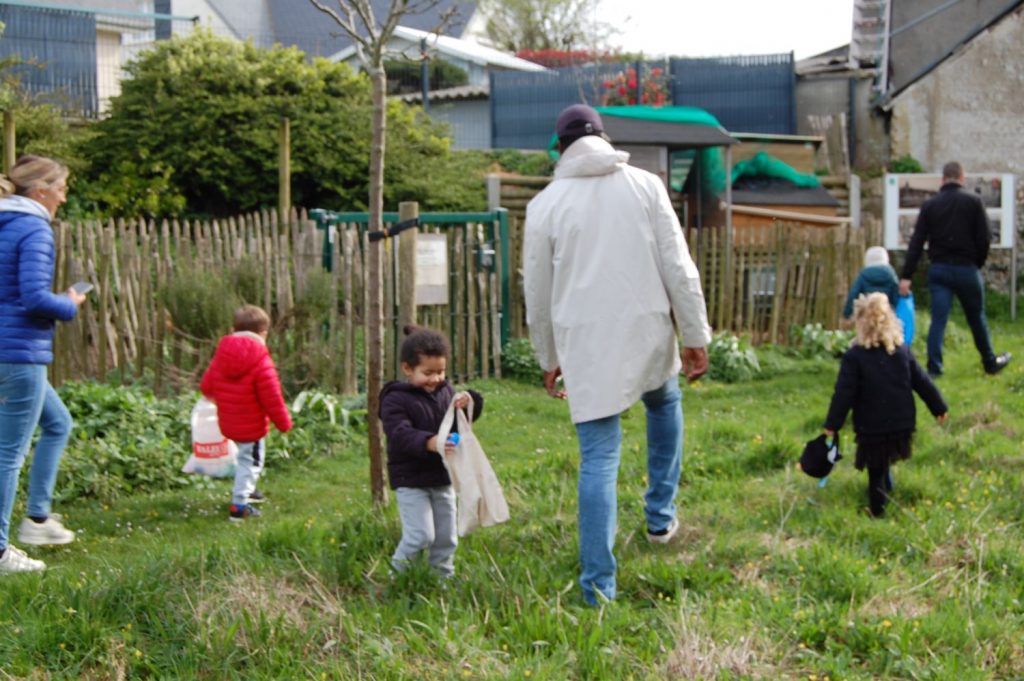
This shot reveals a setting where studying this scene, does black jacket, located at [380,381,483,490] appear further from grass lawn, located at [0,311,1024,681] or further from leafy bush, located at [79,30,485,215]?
leafy bush, located at [79,30,485,215]

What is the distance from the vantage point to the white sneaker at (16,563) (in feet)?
17.0

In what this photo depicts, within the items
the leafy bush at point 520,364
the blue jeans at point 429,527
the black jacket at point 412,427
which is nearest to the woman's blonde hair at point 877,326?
the black jacket at point 412,427

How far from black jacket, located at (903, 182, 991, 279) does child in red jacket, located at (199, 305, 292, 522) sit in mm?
5629

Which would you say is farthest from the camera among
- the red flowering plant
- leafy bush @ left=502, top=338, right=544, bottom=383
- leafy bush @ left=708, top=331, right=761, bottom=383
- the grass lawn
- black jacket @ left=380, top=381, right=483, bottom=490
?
the red flowering plant

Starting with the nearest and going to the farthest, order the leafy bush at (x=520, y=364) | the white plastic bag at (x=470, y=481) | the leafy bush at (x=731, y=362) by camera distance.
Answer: the white plastic bag at (x=470, y=481) < the leafy bush at (x=520, y=364) < the leafy bush at (x=731, y=362)

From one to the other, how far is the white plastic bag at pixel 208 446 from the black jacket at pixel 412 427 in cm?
242

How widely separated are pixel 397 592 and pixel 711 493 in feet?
7.52

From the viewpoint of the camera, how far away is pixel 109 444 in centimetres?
750

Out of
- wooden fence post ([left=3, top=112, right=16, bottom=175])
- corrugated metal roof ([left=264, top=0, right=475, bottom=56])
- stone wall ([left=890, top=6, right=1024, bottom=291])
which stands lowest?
wooden fence post ([left=3, top=112, right=16, bottom=175])

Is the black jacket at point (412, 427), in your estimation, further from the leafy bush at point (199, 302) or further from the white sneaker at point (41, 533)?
the leafy bush at point (199, 302)

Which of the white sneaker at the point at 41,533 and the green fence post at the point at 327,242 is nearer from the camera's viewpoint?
the white sneaker at the point at 41,533

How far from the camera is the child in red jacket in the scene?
6656 mm

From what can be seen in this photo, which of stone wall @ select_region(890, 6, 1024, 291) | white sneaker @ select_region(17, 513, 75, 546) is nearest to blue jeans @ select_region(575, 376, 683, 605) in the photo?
white sneaker @ select_region(17, 513, 75, 546)

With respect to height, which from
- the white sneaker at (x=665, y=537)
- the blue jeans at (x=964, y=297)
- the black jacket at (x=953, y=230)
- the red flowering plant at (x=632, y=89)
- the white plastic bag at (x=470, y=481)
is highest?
the red flowering plant at (x=632, y=89)
